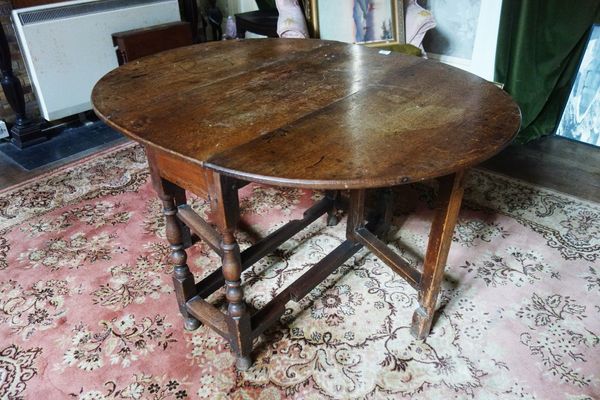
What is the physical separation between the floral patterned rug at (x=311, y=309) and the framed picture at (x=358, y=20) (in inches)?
45.2

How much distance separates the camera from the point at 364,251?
1.97 metres

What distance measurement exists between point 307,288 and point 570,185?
5.50ft

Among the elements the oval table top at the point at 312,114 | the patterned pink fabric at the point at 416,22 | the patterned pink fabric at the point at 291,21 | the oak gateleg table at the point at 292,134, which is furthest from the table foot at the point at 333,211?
the patterned pink fabric at the point at 416,22

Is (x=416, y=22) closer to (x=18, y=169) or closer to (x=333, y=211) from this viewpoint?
(x=333, y=211)

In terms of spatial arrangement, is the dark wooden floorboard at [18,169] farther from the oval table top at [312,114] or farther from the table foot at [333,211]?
the table foot at [333,211]

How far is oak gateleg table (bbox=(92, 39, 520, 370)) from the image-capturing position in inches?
41.9

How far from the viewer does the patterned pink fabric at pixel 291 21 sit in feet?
9.09

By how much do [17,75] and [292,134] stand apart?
2.65 m

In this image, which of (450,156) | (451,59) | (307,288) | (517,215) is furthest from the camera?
(451,59)

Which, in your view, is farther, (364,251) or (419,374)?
(364,251)

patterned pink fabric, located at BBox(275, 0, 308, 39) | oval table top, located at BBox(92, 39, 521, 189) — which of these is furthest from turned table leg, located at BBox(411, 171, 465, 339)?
patterned pink fabric, located at BBox(275, 0, 308, 39)

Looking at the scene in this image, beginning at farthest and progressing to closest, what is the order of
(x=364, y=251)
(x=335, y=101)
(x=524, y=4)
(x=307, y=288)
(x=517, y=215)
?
(x=524, y=4), (x=517, y=215), (x=364, y=251), (x=307, y=288), (x=335, y=101)

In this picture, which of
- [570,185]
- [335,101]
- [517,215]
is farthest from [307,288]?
[570,185]

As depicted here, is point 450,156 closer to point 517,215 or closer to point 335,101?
point 335,101
